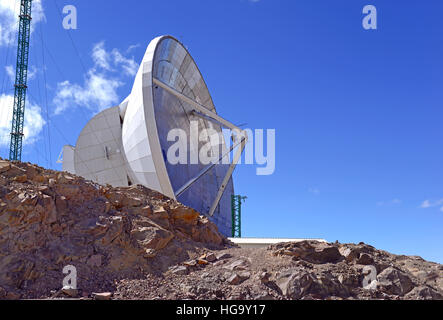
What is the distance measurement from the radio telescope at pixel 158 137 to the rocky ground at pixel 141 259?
4.80 metres

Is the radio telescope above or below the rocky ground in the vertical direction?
above

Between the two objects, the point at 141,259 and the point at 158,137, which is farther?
the point at 158,137

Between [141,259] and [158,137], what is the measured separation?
296 inches

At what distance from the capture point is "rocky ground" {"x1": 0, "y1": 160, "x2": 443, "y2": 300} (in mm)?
10727

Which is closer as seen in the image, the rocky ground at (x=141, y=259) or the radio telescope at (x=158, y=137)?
the rocky ground at (x=141, y=259)

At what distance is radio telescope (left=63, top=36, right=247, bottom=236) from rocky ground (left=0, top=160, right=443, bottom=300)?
4802mm

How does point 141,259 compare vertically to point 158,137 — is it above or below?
below

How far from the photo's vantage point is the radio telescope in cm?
1940

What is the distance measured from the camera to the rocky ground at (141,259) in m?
10.7

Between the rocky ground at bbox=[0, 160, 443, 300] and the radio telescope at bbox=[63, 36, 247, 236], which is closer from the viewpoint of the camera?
the rocky ground at bbox=[0, 160, 443, 300]

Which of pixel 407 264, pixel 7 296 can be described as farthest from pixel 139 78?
pixel 407 264

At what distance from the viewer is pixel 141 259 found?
12375mm
